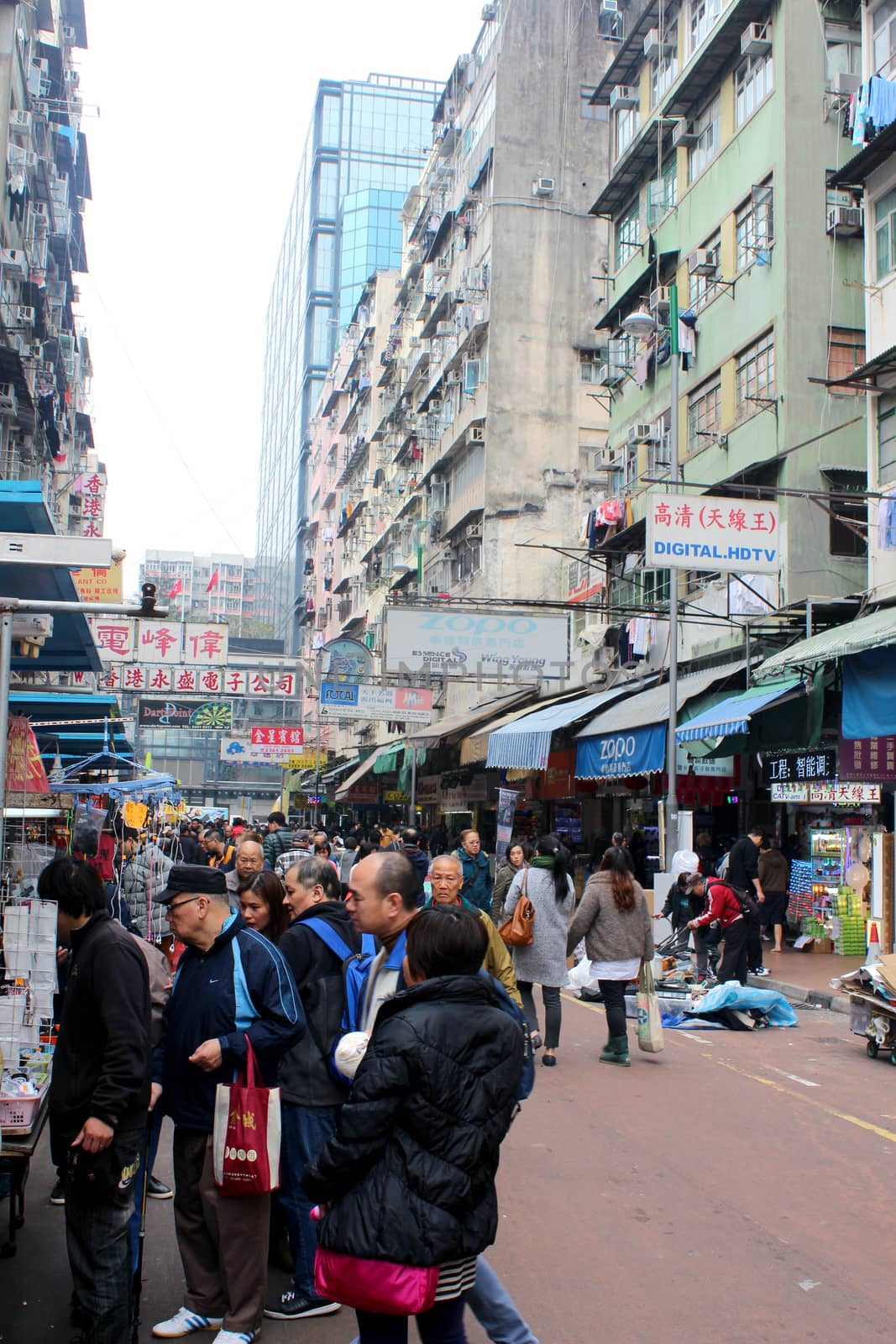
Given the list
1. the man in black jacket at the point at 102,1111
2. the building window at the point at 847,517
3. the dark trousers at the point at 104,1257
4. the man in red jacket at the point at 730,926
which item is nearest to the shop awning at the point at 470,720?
the building window at the point at 847,517

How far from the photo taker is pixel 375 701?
30516mm

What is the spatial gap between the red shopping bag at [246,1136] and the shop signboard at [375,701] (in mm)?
25411

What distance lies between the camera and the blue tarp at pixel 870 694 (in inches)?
570

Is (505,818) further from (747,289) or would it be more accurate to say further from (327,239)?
(327,239)

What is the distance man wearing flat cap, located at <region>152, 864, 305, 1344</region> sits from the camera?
4234 millimetres

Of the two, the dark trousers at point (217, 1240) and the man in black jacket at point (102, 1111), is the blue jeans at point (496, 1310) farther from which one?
the man in black jacket at point (102, 1111)

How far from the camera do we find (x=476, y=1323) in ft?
15.2

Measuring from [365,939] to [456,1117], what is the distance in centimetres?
295

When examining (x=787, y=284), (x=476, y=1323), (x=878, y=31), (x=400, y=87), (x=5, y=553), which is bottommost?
(x=476, y=1323)

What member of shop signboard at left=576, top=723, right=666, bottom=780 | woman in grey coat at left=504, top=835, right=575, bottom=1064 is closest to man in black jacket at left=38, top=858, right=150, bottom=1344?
woman in grey coat at left=504, top=835, right=575, bottom=1064

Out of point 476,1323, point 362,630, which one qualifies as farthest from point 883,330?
point 362,630

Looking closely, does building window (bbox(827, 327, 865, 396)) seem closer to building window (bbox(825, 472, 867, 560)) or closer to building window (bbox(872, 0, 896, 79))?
building window (bbox(825, 472, 867, 560))

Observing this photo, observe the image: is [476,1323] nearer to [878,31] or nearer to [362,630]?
[878,31]

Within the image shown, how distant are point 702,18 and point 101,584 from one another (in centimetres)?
1493
